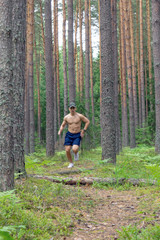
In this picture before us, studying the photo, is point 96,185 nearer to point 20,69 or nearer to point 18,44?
point 20,69

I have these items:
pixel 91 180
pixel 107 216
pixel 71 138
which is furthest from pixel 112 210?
pixel 71 138

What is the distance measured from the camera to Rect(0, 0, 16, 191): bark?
12.0ft

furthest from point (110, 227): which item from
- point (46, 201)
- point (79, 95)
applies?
point (79, 95)

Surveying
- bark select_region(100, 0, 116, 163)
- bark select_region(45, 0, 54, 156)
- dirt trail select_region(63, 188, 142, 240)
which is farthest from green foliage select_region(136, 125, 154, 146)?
dirt trail select_region(63, 188, 142, 240)

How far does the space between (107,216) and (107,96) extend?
4.18 m

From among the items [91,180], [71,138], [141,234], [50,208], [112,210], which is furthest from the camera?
[71,138]

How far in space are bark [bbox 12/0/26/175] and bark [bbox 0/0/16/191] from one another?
1.30 meters

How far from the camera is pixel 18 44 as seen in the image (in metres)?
5.31

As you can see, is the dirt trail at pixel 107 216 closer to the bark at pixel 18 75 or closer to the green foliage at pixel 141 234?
the green foliage at pixel 141 234

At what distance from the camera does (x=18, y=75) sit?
5.27 meters

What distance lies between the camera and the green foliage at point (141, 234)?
275 centimetres

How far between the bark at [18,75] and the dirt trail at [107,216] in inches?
60.5

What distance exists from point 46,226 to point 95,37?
982 inches

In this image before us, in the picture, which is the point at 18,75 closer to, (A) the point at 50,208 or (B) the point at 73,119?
(A) the point at 50,208
